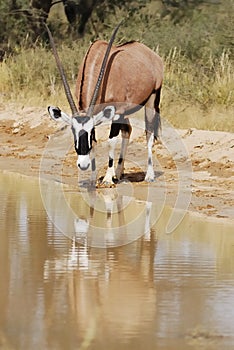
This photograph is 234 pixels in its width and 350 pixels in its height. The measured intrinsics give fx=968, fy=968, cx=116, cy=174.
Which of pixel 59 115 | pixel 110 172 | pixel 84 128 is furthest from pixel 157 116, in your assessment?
pixel 84 128

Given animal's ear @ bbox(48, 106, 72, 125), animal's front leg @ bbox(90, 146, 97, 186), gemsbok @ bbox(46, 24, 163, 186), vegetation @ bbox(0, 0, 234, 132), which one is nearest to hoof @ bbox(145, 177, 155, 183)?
gemsbok @ bbox(46, 24, 163, 186)

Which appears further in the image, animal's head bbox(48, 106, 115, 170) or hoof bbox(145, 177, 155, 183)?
hoof bbox(145, 177, 155, 183)

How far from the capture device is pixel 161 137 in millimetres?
13398

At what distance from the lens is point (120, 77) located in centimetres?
1096

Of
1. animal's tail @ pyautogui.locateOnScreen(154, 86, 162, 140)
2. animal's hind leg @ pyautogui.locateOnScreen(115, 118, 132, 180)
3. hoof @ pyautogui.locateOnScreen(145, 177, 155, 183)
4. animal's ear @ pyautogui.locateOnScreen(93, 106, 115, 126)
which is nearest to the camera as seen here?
animal's ear @ pyautogui.locateOnScreen(93, 106, 115, 126)

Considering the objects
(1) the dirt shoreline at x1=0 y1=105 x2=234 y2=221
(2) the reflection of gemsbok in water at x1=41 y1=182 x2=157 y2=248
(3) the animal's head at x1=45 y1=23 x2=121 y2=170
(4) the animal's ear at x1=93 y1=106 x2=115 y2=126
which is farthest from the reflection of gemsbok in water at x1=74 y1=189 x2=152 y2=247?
(4) the animal's ear at x1=93 y1=106 x2=115 y2=126

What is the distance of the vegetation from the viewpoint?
578 inches

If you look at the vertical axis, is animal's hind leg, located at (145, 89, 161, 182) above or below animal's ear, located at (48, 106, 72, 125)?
below

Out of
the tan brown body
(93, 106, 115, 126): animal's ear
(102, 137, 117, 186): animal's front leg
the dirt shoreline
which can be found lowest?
the dirt shoreline

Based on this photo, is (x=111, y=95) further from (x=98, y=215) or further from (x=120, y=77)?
(x=98, y=215)

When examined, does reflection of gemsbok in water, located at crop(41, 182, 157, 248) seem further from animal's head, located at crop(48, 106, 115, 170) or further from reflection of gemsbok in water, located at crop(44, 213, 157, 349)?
animal's head, located at crop(48, 106, 115, 170)

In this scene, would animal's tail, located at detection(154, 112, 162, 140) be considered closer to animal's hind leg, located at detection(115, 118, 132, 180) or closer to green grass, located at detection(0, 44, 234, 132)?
animal's hind leg, located at detection(115, 118, 132, 180)

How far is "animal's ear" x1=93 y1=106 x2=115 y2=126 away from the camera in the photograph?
33.3 ft

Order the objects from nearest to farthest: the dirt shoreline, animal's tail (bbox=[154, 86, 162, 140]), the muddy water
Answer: the muddy water < the dirt shoreline < animal's tail (bbox=[154, 86, 162, 140])
